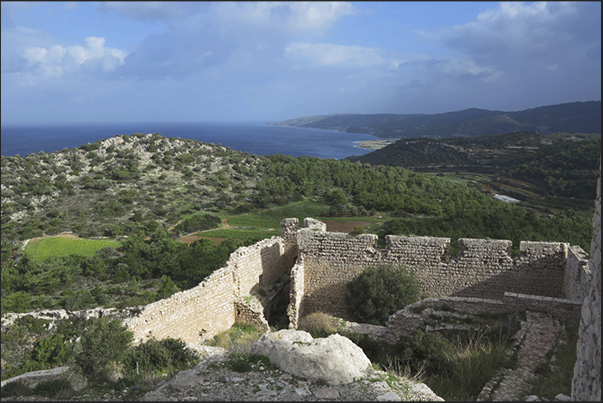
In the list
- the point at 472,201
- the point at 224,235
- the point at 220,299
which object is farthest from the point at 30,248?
the point at 472,201

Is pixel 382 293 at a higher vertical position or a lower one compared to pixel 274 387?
lower

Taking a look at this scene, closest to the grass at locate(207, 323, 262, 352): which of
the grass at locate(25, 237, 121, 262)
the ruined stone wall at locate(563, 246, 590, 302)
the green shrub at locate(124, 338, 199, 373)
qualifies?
the green shrub at locate(124, 338, 199, 373)

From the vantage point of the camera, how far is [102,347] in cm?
625

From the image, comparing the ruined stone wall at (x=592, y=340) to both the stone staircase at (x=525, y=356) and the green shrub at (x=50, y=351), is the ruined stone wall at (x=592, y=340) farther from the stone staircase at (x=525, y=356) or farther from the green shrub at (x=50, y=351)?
the green shrub at (x=50, y=351)

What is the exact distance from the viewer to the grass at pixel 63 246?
859 inches

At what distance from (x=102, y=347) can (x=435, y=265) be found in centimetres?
778

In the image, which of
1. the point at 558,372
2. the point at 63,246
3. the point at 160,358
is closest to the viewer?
the point at 558,372

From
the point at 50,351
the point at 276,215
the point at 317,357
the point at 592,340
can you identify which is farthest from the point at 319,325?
the point at 276,215

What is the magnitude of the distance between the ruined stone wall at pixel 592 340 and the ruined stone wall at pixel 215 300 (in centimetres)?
710

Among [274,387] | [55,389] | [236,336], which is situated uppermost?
[274,387]

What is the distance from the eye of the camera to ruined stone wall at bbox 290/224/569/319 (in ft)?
29.0

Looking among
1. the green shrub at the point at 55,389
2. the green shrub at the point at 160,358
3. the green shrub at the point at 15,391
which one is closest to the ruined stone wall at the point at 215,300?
the green shrub at the point at 160,358

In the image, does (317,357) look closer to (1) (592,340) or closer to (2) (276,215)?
(1) (592,340)

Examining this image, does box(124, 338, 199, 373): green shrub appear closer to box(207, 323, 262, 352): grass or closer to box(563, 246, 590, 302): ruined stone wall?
box(207, 323, 262, 352): grass
